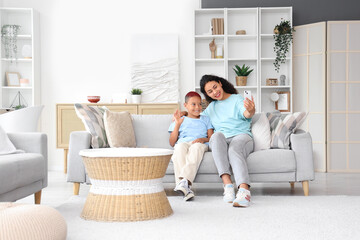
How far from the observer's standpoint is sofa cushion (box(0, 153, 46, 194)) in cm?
279

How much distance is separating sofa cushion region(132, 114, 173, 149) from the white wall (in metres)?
2.40

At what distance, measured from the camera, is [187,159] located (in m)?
3.73

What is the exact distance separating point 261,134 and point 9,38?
4091 mm

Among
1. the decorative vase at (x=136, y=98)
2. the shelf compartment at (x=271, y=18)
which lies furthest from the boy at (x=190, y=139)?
the shelf compartment at (x=271, y=18)

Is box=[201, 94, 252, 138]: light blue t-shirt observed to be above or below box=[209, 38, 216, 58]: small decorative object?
below

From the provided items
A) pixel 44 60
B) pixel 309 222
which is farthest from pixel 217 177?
pixel 44 60

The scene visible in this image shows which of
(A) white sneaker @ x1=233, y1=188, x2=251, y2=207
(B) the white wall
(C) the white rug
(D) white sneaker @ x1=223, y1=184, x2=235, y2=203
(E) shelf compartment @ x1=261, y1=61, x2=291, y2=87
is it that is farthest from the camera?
(B) the white wall

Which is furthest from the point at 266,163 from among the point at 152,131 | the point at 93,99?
the point at 93,99

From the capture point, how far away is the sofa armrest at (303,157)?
386cm

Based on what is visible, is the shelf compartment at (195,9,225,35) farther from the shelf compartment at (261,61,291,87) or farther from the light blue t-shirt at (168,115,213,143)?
the light blue t-shirt at (168,115,213,143)

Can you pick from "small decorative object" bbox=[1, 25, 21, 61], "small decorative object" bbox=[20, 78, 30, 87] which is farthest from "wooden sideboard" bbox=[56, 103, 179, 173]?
"small decorative object" bbox=[1, 25, 21, 61]

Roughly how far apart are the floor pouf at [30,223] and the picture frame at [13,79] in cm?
471

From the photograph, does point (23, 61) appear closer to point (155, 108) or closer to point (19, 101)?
point (19, 101)

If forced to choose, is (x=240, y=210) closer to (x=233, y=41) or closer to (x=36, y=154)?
(x=36, y=154)
